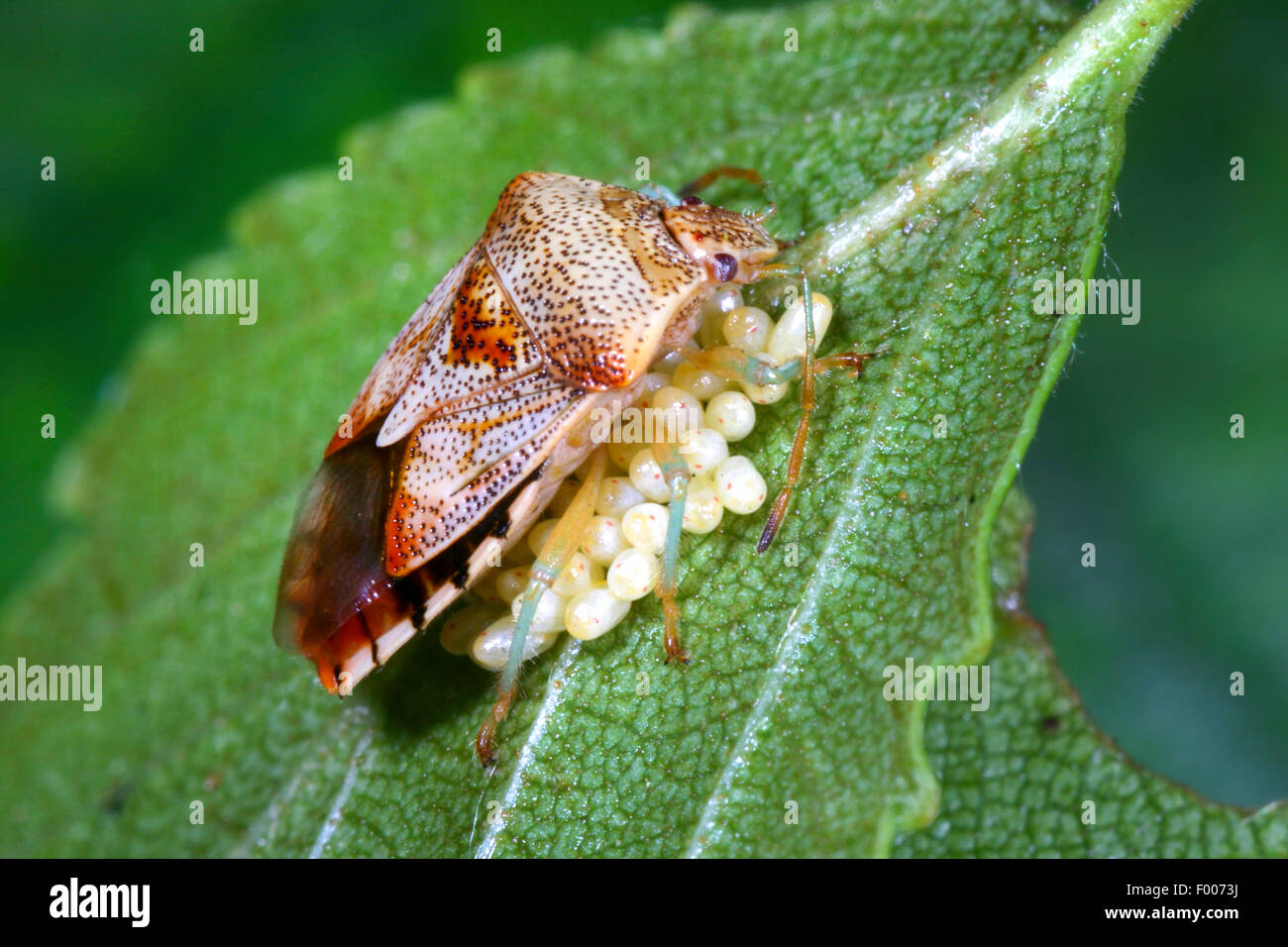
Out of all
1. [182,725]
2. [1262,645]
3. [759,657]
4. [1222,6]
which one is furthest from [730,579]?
[1222,6]

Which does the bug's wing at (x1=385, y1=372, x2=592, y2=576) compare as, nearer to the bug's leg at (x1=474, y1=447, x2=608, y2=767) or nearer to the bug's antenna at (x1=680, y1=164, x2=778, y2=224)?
the bug's leg at (x1=474, y1=447, x2=608, y2=767)

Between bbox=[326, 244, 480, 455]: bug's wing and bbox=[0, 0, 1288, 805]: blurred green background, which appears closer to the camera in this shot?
bbox=[326, 244, 480, 455]: bug's wing

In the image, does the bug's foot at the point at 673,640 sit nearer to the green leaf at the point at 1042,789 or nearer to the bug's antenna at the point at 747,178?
the green leaf at the point at 1042,789

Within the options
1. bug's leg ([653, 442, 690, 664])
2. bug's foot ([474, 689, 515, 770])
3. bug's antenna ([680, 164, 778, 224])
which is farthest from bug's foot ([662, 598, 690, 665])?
bug's antenna ([680, 164, 778, 224])

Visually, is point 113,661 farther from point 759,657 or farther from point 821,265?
point 821,265

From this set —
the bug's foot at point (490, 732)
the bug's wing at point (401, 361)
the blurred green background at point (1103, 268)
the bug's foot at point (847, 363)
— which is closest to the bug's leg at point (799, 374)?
the bug's foot at point (847, 363)

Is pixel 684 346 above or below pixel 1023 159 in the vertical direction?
below
